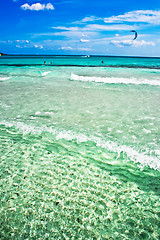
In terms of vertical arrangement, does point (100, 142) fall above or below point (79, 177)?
above

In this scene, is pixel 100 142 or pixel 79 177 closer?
pixel 79 177

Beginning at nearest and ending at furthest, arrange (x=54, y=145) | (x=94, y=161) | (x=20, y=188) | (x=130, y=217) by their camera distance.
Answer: (x=130, y=217) < (x=20, y=188) < (x=94, y=161) < (x=54, y=145)

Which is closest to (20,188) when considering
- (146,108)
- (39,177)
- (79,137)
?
(39,177)

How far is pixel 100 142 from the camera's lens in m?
5.20

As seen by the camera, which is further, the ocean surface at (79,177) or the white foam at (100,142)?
the white foam at (100,142)

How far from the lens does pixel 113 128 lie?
6207 millimetres

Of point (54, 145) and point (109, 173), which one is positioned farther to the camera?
point (54, 145)

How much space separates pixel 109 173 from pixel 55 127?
3.05 m

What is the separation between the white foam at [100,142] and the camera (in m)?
4.34

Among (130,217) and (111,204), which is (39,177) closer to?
(111,204)

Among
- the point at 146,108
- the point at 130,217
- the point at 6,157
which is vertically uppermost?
the point at 146,108

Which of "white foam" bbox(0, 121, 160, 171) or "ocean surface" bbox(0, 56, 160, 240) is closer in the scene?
"ocean surface" bbox(0, 56, 160, 240)

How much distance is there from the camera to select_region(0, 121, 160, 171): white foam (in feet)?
14.3

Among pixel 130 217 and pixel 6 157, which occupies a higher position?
pixel 6 157
